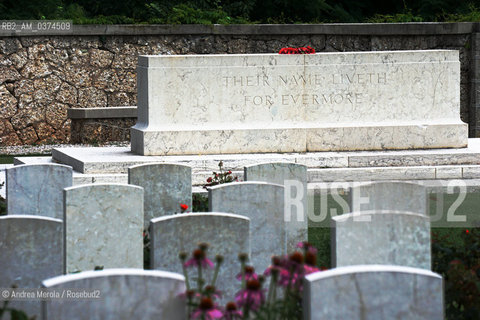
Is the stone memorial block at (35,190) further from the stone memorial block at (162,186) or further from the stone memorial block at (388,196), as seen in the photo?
the stone memorial block at (388,196)

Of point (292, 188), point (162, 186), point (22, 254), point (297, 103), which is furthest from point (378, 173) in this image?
point (22, 254)

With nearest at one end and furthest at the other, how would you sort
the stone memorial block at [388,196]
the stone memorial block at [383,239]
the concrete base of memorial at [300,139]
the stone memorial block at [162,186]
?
the stone memorial block at [383,239]
the stone memorial block at [388,196]
the stone memorial block at [162,186]
the concrete base of memorial at [300,139]

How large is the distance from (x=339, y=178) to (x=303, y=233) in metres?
4.10

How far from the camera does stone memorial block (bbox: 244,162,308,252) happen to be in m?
6.80

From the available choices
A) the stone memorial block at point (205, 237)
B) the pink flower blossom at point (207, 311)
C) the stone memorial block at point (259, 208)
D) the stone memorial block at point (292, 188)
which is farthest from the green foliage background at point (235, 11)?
the pink flower blossom at point (207, 311)

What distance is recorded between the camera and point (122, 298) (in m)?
3.62

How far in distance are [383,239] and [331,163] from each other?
248 inches

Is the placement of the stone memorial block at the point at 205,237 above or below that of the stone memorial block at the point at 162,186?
below

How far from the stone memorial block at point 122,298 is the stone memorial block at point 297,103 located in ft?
24.5

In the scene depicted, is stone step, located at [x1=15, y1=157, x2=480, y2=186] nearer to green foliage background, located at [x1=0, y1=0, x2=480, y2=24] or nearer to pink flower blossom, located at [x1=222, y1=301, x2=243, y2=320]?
green foliage background, located at [x1=0, y1=0, x2=480, y2=24]

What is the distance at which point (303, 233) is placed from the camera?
22.4 ft

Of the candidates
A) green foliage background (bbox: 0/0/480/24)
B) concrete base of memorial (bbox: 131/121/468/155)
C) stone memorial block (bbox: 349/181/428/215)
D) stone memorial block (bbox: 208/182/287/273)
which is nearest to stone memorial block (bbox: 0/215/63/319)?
stone memorial block (bbox: 208/182/287/273)

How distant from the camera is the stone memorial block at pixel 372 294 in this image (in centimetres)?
358

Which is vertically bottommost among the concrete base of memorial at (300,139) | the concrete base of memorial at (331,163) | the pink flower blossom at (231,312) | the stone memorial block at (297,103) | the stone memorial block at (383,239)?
the pink flower blossom at (231,312)
